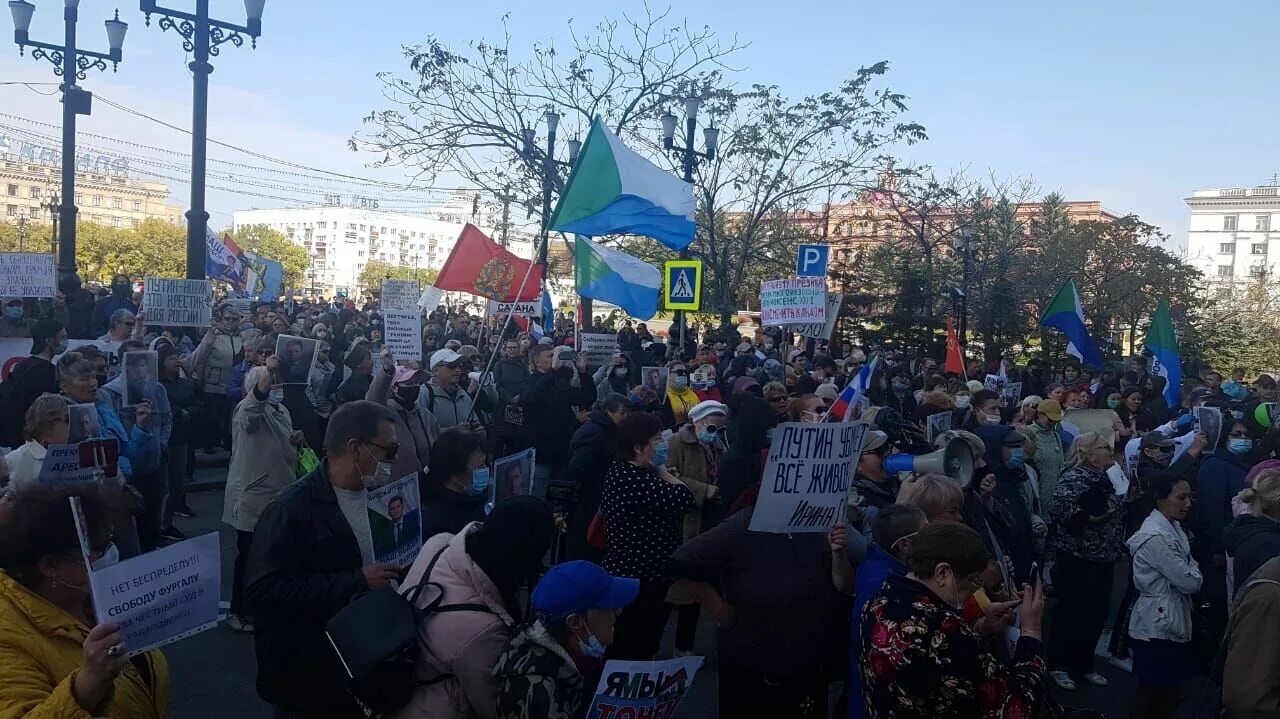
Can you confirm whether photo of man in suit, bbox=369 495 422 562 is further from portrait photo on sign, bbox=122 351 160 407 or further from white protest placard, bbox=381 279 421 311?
white protest placard, bbox=381 279 421 311

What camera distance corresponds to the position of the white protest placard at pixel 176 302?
494 inches

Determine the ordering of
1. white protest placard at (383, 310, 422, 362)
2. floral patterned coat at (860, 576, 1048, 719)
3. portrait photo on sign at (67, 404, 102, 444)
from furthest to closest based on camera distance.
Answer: white protest placard at (383, 310, 422, 362), portrait photo on sign at (67, 404, 102, 444), floral patterned coat at (860, 576, 1048, 719)

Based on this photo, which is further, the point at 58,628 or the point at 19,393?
the point at 19,393

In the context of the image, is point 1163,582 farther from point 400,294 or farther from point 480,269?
point 400,294

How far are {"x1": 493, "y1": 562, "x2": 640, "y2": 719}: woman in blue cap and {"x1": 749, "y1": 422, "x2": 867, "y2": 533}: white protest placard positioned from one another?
3.45 ft

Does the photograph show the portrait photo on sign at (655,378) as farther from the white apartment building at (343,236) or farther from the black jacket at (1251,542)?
the white apartment building at (343,236)

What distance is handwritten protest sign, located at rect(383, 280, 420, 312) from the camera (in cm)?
1972

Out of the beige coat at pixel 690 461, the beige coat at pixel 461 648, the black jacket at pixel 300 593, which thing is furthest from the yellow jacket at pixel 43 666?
the beige coat at pixel 690 461

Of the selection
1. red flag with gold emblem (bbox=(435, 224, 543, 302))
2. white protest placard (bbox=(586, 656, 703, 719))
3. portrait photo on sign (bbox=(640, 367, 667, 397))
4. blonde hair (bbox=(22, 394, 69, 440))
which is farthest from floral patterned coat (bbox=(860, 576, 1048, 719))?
red flag with gold emblem (bbox=(435, 224, 543, 302))

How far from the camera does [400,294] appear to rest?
1994cm

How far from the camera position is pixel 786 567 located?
4234 millimetres

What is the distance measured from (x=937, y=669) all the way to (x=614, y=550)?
264 cm

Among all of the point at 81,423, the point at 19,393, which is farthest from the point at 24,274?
the point at 81,423

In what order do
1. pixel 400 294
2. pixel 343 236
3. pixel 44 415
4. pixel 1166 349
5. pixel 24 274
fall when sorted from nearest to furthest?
pixel 44 415 → pixel 24 274 → pixel 1166 349 → pixel 400 294 → pixel 343 236
